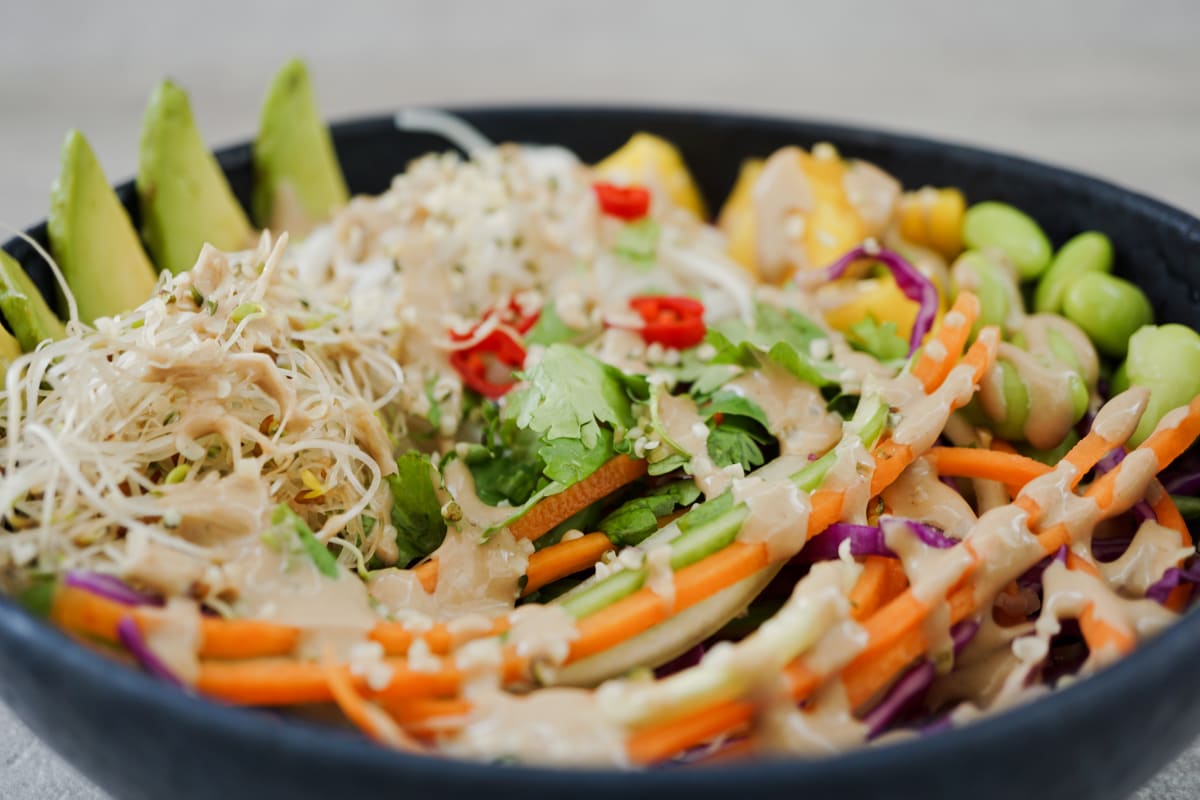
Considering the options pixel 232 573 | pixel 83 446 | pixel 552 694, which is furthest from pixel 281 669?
pixel 83 446

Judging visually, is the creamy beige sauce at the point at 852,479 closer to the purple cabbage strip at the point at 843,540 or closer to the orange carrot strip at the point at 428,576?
the purple cabbage strip at the point at 843,540

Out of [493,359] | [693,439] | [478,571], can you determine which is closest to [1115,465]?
[693,439]

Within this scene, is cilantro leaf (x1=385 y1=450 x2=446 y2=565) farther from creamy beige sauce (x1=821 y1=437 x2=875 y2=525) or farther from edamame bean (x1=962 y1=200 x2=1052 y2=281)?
edamame bean (x1=962 y1=200 x2=1052 y2=281)

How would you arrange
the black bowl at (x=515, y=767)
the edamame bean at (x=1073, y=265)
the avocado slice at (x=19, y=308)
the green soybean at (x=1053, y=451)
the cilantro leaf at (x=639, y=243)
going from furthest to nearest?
1. the cilantro leaf at (x=639, y=243)
2. the edamame bean at (x=1073, y=265)
3. the green soybean at (x=1053, y=451)
4. the avocado slice at (x=19, y=308)
5. the black bowl at (x=515, y=767)

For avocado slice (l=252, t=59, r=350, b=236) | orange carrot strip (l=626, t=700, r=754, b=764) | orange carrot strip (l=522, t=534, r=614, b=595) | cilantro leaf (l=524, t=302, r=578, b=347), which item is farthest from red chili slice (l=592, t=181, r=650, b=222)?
orange carrot strip (l=626, t=700, r=754, b=764)

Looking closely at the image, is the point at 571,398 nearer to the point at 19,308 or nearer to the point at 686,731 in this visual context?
the point at 686,731

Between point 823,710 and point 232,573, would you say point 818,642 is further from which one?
point 232,573

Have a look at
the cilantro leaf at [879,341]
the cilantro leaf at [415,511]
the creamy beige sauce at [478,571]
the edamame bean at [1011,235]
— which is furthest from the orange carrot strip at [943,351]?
the cilantro leaf at [415,511]
